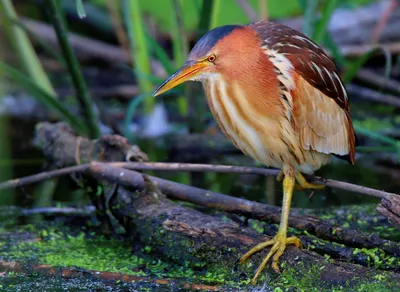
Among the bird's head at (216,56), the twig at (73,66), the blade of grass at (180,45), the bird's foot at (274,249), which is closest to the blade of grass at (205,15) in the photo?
the blade of grass at (180,45)

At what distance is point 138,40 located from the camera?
4.40 metres

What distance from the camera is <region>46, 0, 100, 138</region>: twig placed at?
3.32 m

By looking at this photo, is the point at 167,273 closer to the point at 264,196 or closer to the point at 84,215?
the point at 84,215

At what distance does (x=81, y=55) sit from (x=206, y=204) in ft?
10.2

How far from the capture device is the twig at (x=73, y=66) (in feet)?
10.9

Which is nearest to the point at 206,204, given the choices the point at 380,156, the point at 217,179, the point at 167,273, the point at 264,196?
the point at 167,273

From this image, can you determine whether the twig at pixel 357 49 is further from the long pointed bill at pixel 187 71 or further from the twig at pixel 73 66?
the long pointed bill at pixel 187 71

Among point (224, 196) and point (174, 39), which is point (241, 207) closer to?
point (224, 196)

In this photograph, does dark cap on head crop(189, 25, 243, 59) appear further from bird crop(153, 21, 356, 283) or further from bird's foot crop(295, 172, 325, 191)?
bird's foot crop(295, 172, 325, 191)

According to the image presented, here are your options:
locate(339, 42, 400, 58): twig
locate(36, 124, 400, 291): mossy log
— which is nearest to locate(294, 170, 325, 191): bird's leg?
locate(36, 124, 400, 291): mossy log

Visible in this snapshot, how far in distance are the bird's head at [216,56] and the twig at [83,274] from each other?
570 millimetres

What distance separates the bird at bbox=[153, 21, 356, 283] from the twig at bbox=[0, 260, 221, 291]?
19 centimetres

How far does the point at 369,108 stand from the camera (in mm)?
4871

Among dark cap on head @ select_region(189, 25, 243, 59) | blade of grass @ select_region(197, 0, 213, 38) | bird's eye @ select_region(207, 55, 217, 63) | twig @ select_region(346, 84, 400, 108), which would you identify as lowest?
twig @ select_region(346, 84, 400, 108)
